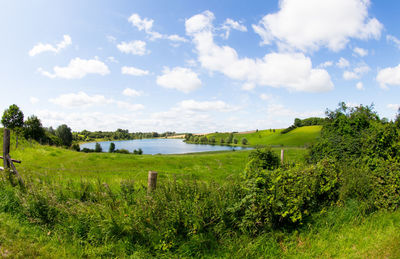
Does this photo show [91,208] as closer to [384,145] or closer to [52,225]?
[52,225]

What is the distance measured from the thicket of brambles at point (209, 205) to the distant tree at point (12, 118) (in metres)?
71.7

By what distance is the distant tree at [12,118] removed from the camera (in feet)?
193

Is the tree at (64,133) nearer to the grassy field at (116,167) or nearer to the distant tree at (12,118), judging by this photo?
the distant tree at (12,118)

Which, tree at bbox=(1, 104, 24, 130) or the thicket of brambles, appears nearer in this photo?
the thicket of brambles

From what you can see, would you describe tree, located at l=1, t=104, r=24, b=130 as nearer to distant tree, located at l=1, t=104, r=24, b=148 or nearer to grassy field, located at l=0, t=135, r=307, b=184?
distant tree, located at l=1, t=104, r=24, b=148

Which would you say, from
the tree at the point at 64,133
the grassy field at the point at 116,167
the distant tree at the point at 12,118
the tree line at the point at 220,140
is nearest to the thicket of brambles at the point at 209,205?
the grassy field at the point at 116,167

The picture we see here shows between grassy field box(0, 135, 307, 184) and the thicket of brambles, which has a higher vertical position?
the thicket of brambles

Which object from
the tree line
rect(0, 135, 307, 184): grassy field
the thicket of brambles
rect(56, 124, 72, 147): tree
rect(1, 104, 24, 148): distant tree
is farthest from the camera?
the tree line

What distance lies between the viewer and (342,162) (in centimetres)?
706

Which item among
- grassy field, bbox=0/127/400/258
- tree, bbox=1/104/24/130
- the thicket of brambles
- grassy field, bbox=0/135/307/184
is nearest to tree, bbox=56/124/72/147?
tree, bbox=1/104/24/130

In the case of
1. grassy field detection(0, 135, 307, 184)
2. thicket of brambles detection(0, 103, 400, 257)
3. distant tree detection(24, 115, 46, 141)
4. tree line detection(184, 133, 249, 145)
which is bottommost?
tree line detection(184, 133, 249, 145)

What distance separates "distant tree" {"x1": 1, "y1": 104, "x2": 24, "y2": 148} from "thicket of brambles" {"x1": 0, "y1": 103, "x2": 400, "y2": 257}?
7166 centimetres

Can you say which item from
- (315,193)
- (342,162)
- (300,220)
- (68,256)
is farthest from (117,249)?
(342,162)

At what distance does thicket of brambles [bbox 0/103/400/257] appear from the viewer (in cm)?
441
